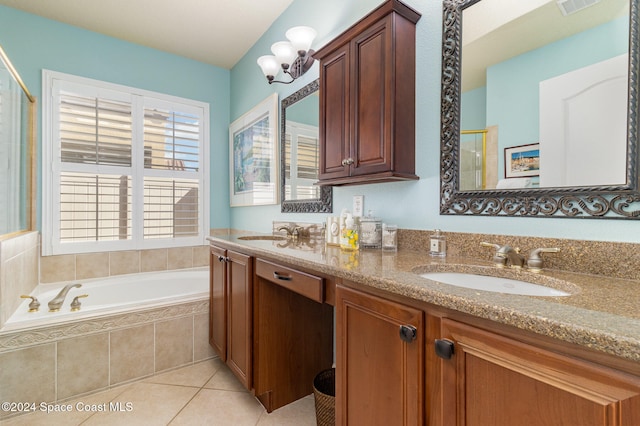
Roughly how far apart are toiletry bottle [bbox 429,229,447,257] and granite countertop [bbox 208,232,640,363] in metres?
0.09

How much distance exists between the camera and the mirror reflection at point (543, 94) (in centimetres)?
88

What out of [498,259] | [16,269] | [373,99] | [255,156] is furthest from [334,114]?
[16,269]

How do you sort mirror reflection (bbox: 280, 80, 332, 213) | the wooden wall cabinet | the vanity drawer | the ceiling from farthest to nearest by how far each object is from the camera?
the ceiling, mirror reflection (bbox: 280, 80, 332, 213), the wooden wall cabinet, the vanity drawer

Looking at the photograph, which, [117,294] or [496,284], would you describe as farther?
[117,294]

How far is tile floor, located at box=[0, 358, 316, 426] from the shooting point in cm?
163

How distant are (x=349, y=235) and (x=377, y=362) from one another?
2.22 feet

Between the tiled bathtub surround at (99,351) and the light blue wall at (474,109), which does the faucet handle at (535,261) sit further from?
the tiled bathtub surround at (99,351)

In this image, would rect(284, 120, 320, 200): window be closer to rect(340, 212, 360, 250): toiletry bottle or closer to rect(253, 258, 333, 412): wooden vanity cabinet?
→ rect(340, 212, 360, 250): toiletry bottle

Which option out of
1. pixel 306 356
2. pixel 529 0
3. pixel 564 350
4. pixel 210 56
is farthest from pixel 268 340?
pixel 210 56

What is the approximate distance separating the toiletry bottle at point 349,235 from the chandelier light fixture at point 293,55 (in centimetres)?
107

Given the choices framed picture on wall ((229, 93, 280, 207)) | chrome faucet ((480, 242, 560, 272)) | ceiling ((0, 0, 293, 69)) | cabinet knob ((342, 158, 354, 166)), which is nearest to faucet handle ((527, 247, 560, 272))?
chrome faucet ((480, 242, 560, 272))

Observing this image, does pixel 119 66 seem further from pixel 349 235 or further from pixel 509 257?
pixel 509 257

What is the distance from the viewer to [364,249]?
148cm

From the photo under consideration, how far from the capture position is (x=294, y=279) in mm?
1282
